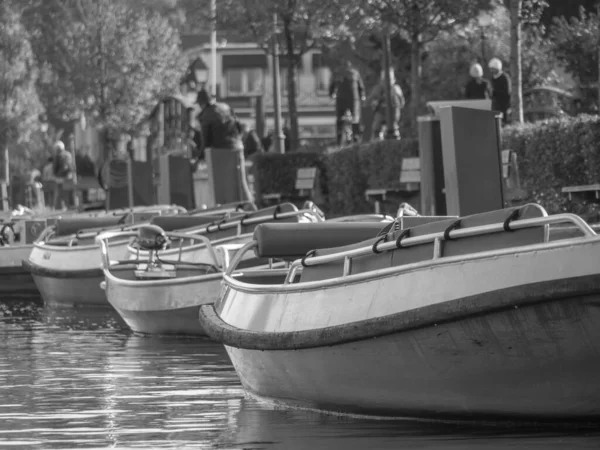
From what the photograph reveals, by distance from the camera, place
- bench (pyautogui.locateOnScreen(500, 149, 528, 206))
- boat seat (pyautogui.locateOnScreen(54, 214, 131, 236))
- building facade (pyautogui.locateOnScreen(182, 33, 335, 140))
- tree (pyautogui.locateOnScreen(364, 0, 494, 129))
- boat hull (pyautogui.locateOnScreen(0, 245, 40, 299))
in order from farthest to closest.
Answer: building facade (pyautogui.locateOnScreen(182, 33, 335, 140)), tree (pyautogui.locateOnScreen(364, 0, 494, 129)), boat hull (pyautogui.locateOnScreen(0, 245, 40, 299)), boat seat (pyautogui.locateOnScreen(54, 214, 131, 236)), bench (pyautogui.locateOnScreen(500, 149, 528, 206))

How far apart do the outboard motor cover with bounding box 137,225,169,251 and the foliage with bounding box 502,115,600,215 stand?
4.74m

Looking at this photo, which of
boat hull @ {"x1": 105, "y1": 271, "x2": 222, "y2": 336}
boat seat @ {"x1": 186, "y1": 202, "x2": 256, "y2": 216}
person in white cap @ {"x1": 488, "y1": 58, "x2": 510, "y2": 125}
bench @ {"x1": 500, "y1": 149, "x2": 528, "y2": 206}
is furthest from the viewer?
person in white cap @ {"x1": 488, "y1": 58, "x2": 510, "y2": 125}

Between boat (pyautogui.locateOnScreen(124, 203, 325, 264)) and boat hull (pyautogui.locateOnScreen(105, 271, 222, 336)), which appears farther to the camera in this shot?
boat (pyautogui.locateOnScreen(124, 203, 325, 264))

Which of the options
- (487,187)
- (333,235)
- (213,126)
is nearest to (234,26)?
(213,126)

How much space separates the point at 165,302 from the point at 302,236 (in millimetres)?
4706

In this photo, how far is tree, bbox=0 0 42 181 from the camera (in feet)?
192

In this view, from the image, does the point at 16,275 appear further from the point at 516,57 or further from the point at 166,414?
the point at 166,414

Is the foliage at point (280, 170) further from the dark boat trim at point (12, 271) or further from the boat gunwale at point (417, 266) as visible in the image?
the boat gunwale at point (417, 266)

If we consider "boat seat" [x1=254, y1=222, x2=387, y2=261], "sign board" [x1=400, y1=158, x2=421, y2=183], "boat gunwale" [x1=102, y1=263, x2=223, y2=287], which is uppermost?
"sign board" [x1=400, y1=158, x2=421, y2=183]

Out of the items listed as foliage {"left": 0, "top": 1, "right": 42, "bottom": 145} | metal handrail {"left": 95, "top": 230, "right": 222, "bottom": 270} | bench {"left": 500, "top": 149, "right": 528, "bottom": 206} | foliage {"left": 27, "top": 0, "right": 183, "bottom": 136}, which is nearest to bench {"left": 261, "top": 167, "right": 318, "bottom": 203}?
metal handrail {"left": 95, "top": 230, "right": 222, "bottom": 270}

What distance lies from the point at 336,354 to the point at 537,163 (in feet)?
38.4

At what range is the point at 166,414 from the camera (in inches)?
459

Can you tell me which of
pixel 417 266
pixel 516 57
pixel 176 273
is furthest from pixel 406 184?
pixel 417 266

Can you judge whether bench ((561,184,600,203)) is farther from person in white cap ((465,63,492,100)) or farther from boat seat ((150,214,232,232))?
person in white cap ((465,63,492,100))
